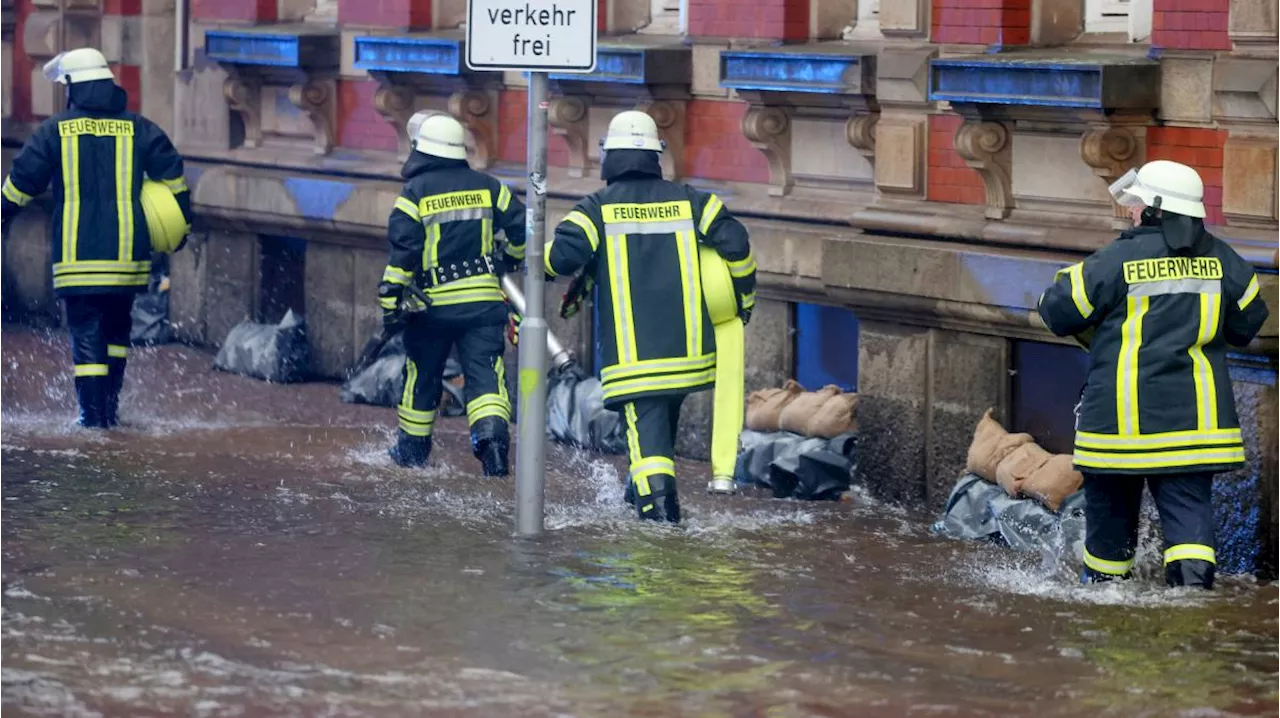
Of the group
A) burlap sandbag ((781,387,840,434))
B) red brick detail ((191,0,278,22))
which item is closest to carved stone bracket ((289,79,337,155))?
red brick detail ((191,0,278,22))

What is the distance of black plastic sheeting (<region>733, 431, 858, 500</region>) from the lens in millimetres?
11195

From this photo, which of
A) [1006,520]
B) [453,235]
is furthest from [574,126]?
[1006,520]

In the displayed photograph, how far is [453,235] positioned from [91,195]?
2.33 metres

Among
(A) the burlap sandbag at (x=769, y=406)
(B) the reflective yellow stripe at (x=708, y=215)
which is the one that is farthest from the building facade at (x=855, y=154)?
(B) the reflective yellow stripe at (x=708, y=215)

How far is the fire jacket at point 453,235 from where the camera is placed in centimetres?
1136

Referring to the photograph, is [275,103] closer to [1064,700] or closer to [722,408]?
[722,408]

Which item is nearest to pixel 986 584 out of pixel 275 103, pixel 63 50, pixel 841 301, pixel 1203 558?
pixel 1203 558

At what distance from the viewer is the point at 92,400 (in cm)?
1280

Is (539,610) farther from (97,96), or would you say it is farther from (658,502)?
(97,96)

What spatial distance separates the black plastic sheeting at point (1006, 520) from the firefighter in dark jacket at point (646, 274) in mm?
1164

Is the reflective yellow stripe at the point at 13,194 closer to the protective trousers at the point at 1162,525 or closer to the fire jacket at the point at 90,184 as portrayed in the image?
the fire jacket at the point at 90,184

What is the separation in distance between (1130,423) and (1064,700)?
1.73 meters

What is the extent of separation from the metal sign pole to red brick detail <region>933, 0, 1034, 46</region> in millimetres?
2101

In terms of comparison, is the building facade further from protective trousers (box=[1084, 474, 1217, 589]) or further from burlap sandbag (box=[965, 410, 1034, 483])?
protective trousers (box=[1084, 474, 1217, 589])
